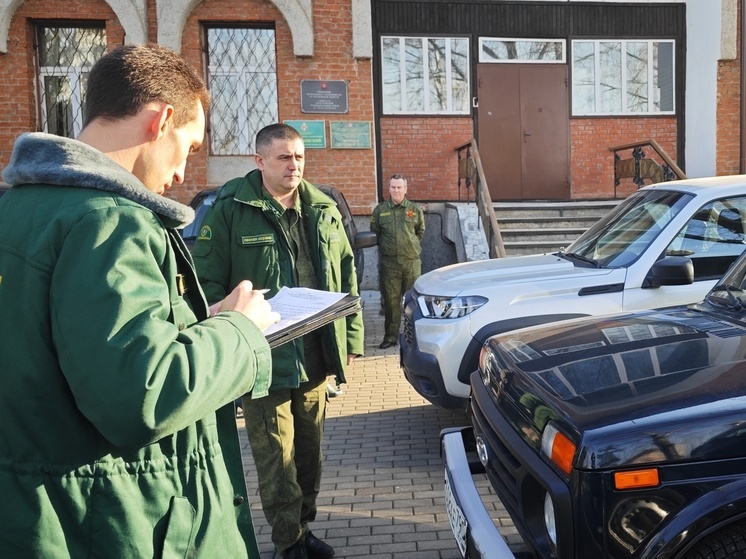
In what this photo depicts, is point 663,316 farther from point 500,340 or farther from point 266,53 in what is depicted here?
point 266,53

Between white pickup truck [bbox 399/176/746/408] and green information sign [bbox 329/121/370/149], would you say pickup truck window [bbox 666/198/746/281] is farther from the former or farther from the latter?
green information sign [bbox 329/121/370/149]

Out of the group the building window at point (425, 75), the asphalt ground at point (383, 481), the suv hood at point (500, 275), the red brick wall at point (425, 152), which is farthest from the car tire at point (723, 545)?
the building window at point (425, 75)

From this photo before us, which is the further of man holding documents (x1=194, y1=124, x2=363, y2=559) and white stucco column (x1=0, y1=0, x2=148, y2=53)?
white stucco column (x1=0, y1=0, x2=148, y2=53)

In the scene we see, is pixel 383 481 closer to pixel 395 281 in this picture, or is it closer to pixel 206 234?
pixel 206 234

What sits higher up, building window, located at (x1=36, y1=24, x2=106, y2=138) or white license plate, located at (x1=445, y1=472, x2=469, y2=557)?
building window, located at (x1=36, y1=24, x2=106, y2=138)

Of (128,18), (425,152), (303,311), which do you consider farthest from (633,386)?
(128,18)

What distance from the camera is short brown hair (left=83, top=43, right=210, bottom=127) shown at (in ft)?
5.25

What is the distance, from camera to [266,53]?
12.3m

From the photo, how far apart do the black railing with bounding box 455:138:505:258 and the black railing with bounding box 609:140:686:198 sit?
8.95ft

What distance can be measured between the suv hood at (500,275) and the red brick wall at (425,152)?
24.3 ft

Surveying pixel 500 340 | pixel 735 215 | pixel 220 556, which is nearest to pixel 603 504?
pixel 220 556

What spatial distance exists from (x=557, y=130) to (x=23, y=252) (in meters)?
13.1

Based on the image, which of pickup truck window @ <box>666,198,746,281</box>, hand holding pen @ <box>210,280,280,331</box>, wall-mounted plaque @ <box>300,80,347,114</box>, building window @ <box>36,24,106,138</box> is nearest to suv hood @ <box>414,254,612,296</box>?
pickup truck window @ <box>666,198,746,281</box>

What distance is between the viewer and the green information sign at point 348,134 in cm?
1216
